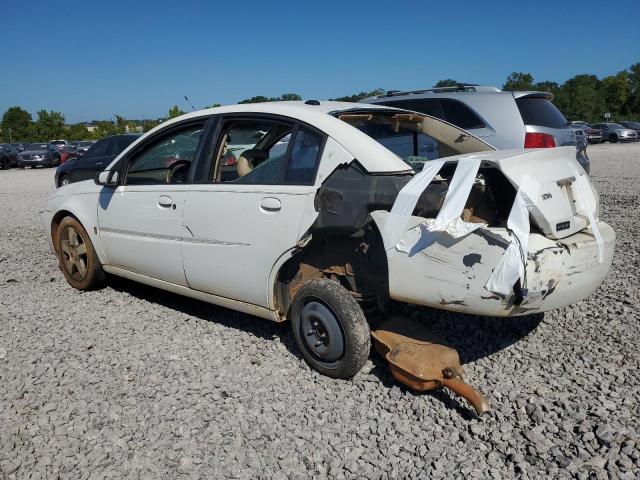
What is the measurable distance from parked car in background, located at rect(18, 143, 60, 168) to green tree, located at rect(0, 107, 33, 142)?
36.6m

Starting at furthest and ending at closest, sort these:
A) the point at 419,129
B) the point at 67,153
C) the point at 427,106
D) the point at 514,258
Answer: the point at 67,153
the point at 427,106
the point at 419,129
the point at 514,258

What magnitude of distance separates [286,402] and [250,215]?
121 centimetres

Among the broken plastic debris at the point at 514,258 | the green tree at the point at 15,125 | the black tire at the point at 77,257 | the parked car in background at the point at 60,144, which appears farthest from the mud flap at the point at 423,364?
the green tree at the point at 15,125

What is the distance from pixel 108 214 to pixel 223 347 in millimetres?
1726

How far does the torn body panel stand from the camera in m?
2.75

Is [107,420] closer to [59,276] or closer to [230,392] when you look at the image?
[230,392]

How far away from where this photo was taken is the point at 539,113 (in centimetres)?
761

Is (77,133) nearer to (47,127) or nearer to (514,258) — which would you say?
(47,127)

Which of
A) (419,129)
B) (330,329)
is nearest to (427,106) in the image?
(419,129)

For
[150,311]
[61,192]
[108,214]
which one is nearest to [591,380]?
[150,311]

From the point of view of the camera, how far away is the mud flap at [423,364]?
2.96 m

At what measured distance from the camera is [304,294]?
349 centimetres

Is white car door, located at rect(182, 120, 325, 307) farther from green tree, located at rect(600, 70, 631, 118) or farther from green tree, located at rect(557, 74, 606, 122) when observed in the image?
green tree, located at rect(600, 70, 631, 118)

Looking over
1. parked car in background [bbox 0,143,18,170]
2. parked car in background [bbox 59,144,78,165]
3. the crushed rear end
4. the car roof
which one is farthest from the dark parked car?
parked car in background [bbox 0,143,18,170]
